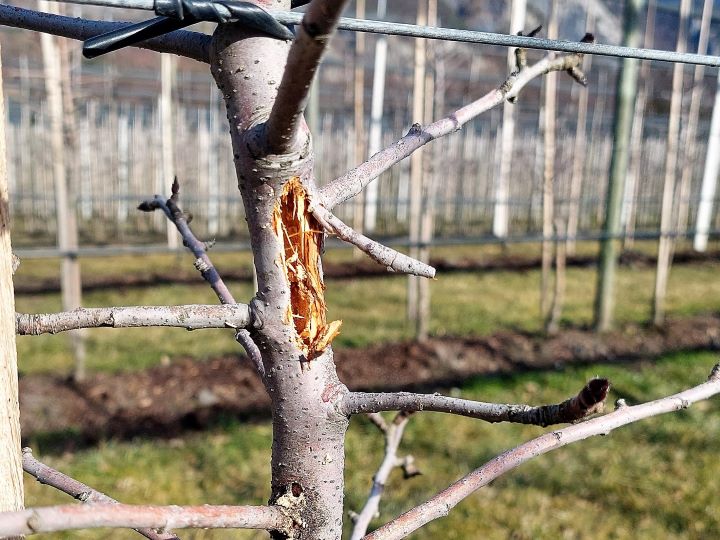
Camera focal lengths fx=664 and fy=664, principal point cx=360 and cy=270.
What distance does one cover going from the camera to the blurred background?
3152 millimetres

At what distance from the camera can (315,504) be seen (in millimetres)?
728

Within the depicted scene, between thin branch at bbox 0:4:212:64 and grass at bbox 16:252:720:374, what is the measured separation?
3899 millimetres

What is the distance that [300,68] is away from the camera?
47cm

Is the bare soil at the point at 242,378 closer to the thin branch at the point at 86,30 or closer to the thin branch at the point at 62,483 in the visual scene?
the thin branch at the point at 62,483

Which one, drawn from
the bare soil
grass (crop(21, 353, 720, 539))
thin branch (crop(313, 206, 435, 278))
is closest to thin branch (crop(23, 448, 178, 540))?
thin branch (crop(313, 206, 435, 278))

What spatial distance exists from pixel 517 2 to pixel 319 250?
187 inches

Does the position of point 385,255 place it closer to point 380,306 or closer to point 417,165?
point 417,165

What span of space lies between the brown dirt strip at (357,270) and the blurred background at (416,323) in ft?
0.14

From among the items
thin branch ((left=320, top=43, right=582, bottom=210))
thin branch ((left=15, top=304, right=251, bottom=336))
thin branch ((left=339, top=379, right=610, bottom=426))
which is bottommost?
thin branch ((left=339, top=379, right=610, bottom=426))

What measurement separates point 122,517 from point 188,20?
422 mm

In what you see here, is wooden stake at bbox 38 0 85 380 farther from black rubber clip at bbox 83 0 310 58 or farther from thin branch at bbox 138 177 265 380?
black rubber clip at bbox 83 0 310 58

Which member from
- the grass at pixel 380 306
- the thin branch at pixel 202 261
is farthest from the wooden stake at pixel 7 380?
the grass at pixel 380 306

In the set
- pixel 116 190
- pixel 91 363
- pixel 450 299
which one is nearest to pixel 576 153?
pixel 450 299

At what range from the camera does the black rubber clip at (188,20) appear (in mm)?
564
